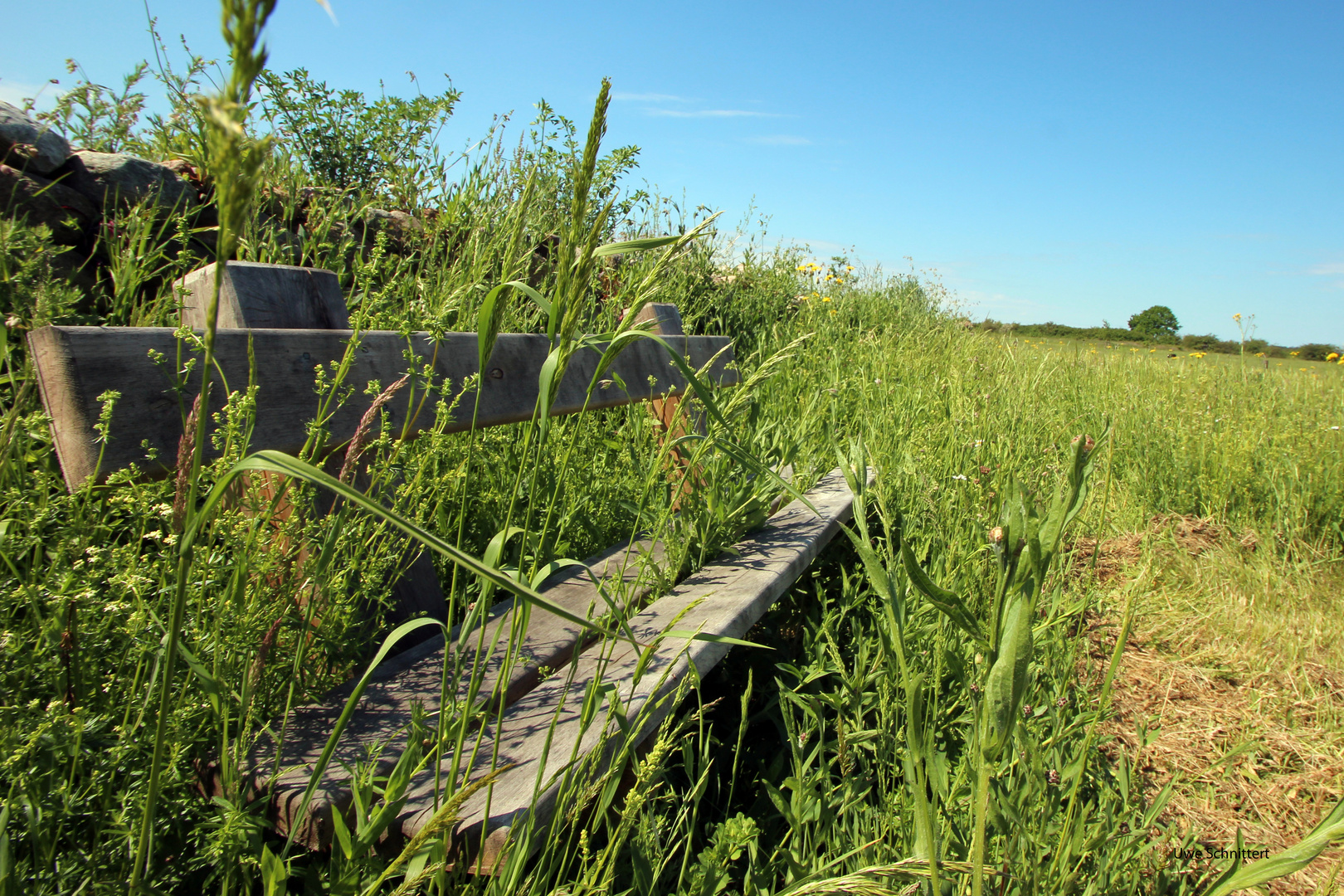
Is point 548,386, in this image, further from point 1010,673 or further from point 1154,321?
point 1154,321

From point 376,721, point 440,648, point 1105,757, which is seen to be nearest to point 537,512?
point 440,648

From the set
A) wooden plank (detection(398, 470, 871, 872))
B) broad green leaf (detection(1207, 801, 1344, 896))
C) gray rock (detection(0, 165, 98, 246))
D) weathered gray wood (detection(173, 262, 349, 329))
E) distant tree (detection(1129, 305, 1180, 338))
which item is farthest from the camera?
distant tree (detection(1129, 305, 1180, 338))

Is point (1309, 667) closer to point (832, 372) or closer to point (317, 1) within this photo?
point (832, 372)

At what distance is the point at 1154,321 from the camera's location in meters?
17.1

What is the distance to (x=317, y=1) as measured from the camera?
0.35 m

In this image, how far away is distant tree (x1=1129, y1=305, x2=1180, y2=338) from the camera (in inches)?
620

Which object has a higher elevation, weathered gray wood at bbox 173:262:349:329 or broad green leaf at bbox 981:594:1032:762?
weathered gray wood at bbox 173:262:349:329

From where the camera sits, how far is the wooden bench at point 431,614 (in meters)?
0.94

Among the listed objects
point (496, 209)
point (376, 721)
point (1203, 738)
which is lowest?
point (1203, 738)

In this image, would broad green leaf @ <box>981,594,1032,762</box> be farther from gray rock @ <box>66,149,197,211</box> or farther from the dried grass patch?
gray rock @ <box>66,149,197,211</box>

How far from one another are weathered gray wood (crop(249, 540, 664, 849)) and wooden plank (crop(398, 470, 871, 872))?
0.06 metres

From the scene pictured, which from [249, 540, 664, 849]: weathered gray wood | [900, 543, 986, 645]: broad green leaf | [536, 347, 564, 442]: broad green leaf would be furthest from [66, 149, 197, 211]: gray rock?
[900, 543, 986, 645]: broad green leaf

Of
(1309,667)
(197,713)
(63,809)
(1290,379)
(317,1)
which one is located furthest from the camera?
(1290,379)

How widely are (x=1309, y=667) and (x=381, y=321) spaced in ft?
10.2
